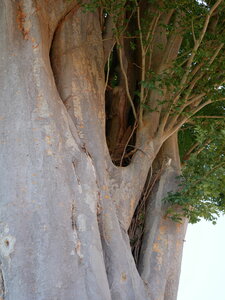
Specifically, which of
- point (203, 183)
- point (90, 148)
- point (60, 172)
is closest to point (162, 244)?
point (203, 183)

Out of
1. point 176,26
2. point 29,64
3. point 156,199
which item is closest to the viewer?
point 29,64

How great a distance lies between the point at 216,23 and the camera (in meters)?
6.08

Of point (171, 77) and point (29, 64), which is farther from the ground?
point (171, 77)

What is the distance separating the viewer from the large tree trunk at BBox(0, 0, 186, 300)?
10.5 feet

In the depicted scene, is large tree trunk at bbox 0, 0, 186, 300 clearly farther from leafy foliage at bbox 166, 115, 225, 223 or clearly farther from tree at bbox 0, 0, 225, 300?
leafy foliage at bbox 166, 115, 225, 223

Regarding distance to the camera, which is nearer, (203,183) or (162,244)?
(203,183)

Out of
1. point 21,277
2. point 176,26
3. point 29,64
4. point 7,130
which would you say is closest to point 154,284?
point 21,277

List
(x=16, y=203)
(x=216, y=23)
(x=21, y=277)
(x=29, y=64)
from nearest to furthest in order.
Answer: (x=21, y=277)
(x=16, y=203)
(x=29, y=64)
(x=216, y=23)

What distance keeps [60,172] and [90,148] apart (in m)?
0.75

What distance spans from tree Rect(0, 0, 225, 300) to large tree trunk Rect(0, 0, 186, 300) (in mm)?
11

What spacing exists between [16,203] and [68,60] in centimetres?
209

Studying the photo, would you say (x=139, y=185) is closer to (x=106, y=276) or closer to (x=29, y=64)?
(x=106, y=276)

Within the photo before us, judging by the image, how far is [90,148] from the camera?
172 inches

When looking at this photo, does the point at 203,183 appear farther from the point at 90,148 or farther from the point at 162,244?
the point at 90,148
